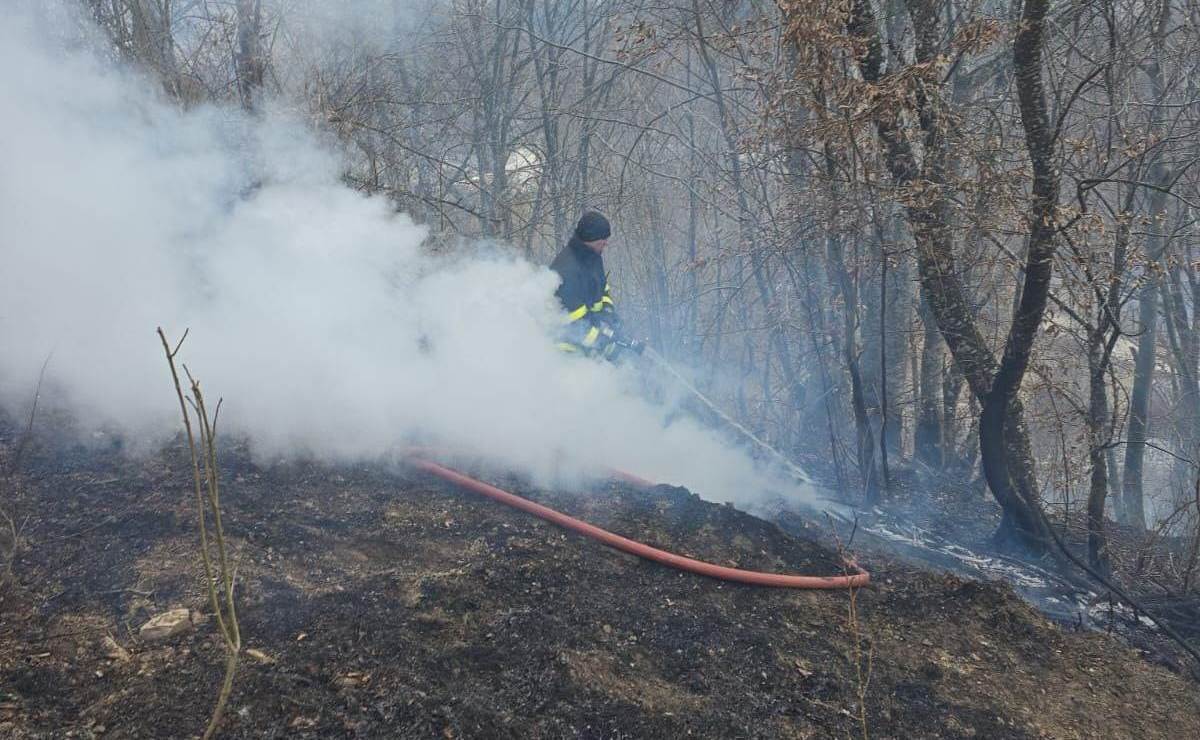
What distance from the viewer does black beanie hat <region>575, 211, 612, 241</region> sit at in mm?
7113

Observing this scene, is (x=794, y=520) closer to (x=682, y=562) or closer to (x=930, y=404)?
(x=682, y=562)

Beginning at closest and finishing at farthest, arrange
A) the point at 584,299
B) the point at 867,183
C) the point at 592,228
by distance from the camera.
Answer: the point at 867,183 → the point at 592,228 → the point at 584,299

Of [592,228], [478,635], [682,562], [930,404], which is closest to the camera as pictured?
[478,635]

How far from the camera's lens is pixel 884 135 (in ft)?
Answer: 18.5

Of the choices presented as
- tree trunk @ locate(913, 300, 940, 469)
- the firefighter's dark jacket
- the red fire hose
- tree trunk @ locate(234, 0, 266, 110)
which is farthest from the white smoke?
tree trunk @ locate(913, 300, 940, 469)

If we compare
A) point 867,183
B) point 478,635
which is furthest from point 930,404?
point 478,635

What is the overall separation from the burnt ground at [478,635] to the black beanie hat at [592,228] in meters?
3.34

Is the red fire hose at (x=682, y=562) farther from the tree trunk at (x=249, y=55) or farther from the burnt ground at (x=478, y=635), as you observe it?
the tree trunk at (x=249, y=55)

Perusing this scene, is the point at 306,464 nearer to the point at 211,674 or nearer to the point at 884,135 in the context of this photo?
the point at 211,674

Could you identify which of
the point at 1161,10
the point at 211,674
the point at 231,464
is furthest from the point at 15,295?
the point at 1161,10

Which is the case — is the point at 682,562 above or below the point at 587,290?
below

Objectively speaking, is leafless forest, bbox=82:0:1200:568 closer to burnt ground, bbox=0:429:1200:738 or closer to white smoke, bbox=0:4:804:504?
white smoke, bbox=0:4:804:504

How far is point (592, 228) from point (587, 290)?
627mm

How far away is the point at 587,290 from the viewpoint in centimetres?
732
